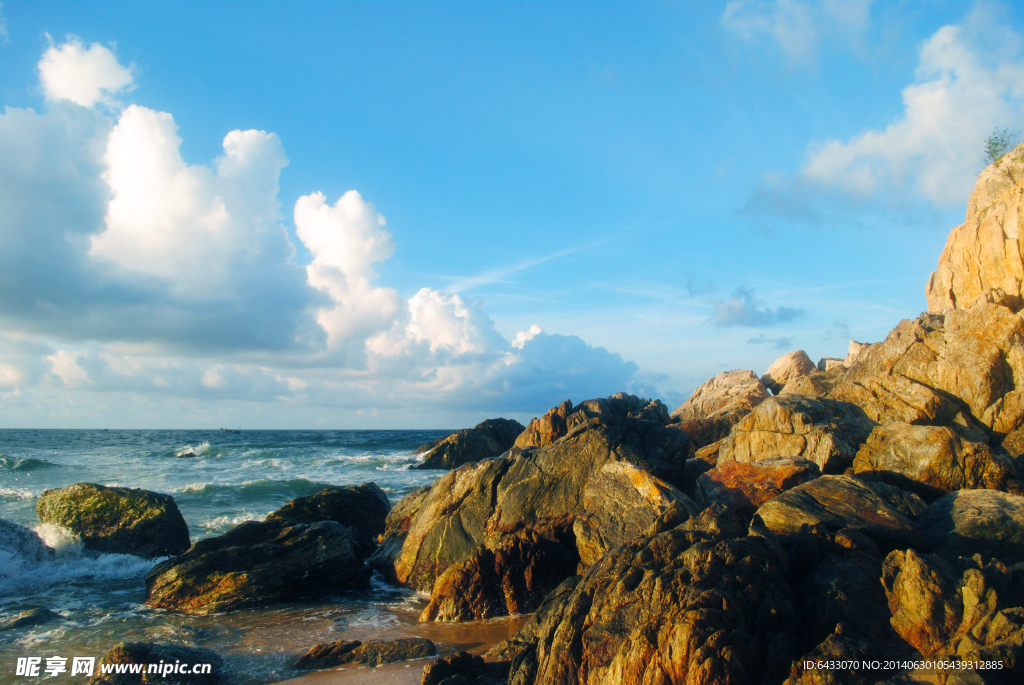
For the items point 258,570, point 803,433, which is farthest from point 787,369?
point 258,570

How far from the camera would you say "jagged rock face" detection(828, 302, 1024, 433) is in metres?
14.0

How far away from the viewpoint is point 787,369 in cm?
2869

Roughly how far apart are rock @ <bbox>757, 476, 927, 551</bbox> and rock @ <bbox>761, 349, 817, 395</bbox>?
20522 mm

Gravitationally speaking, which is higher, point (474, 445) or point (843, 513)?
point (843, 513)

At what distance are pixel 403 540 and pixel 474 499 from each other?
239 cm

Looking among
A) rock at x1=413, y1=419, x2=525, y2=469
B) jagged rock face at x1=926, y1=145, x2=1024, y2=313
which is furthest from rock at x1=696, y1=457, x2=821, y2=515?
rock at x1=413, y1=419, x2=525, y2=469

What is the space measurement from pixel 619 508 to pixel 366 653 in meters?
4.31

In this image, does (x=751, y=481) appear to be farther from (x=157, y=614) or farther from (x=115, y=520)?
(x=115, y=520)

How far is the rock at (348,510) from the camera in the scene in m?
14.3

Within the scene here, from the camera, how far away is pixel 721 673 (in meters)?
4.53

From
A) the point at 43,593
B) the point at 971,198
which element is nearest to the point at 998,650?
the point at 43,593

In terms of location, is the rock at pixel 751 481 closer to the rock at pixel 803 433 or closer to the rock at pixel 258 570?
the rock at pixel 803 433

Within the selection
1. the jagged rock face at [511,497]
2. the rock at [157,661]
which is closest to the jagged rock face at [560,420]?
the jagged rock face at [511,497]

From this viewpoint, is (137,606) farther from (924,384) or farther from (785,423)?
(924,384)
